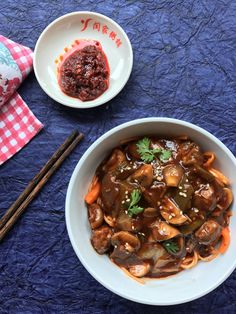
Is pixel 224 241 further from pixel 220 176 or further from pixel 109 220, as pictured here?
pixel 109 220

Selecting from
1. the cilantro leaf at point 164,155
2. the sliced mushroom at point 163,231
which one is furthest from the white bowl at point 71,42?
the sliced mushroom at point 163,231

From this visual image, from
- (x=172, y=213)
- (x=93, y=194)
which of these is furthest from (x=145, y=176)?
(x=93, y=194)

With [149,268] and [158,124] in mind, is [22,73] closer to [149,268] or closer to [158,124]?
[158,124]

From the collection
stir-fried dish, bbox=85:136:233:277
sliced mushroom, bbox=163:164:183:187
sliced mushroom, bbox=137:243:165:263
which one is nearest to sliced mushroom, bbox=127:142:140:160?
stir-fried dish, bbox=85:136:233:277

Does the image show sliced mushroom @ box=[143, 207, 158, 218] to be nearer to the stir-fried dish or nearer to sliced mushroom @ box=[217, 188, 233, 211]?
the stir-fried dish

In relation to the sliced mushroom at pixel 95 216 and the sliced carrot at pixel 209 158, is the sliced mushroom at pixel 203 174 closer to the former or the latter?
the sliced carrot at pixel 209 158

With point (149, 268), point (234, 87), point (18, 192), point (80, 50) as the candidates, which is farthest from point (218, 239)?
point (80, 50)
